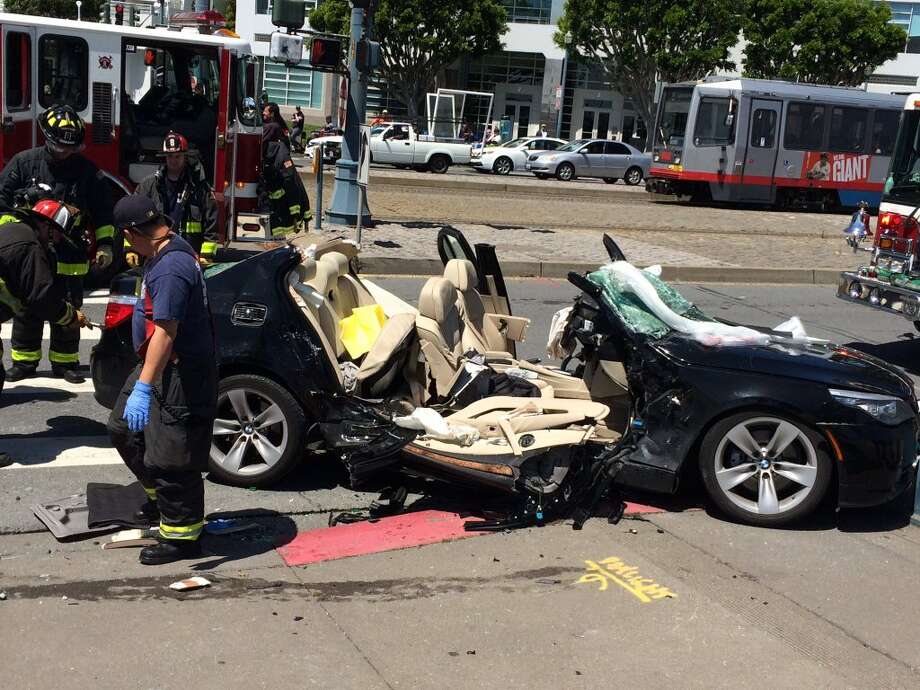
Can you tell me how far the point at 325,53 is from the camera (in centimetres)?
1292

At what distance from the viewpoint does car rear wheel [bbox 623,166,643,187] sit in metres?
36.2

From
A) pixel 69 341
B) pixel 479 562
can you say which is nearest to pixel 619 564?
pixel 479 562

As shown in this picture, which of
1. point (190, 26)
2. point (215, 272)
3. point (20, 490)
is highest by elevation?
point (190, 26)

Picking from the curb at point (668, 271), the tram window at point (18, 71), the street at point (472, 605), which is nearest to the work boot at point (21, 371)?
the street at point (472, 605)

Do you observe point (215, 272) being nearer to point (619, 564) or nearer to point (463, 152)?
point (619, 564)

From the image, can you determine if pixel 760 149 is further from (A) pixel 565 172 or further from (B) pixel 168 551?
(B) pixel 168 551

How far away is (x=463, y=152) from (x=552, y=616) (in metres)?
30.8

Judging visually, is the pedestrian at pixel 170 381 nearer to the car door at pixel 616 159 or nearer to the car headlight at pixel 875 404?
the car headlight at pixel 875 404

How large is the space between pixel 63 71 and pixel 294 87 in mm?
45130

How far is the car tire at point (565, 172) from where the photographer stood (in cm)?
3544

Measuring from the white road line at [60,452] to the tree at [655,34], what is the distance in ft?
131

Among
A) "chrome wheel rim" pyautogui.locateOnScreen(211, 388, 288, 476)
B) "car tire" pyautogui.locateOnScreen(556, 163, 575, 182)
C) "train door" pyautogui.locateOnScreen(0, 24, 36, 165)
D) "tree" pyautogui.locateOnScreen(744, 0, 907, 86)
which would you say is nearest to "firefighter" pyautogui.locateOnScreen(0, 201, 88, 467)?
"chrome wheel rim" pyautogui.locateOnScreen(211, 388, 288, 476)

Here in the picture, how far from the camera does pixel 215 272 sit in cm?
577

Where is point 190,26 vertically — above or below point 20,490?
above
